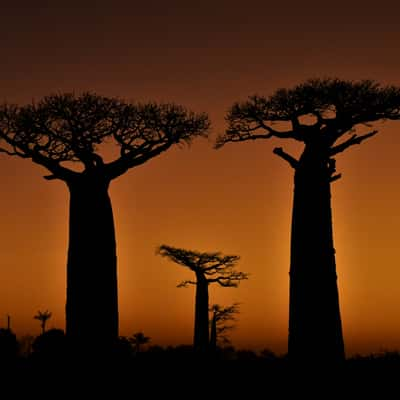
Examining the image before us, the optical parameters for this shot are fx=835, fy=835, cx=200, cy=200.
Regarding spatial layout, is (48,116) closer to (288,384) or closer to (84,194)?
(84,194)

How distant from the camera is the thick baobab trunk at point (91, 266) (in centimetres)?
1767

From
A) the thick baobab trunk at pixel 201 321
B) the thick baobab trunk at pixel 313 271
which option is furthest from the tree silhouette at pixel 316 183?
the thick baobab trunk at pixel 201 321

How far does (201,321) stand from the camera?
29.2m

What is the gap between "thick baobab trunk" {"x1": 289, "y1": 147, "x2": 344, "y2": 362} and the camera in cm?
1580

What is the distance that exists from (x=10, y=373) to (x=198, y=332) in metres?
12.6

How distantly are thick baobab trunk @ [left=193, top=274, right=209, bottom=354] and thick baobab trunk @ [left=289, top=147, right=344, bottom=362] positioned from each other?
13103 millimetres

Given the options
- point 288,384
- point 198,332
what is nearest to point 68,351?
point 288,384

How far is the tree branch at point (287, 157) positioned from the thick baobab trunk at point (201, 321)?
1332cm

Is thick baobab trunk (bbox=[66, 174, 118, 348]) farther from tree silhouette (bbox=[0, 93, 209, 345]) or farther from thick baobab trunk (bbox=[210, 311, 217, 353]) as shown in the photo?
thick baobab trunk (bbox=[210, 311, 217, 353])

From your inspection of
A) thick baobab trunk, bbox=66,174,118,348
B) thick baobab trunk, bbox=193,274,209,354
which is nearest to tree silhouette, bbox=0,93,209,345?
thick baobab trunk, bbox=66,174,118,348

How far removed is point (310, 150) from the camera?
16.5 m

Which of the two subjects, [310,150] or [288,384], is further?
[310,150]

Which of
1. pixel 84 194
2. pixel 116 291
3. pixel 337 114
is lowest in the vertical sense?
pixel 116 291

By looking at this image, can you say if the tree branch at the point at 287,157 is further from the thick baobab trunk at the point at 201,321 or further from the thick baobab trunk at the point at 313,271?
the thick baobab trunk at the point at 201,321
